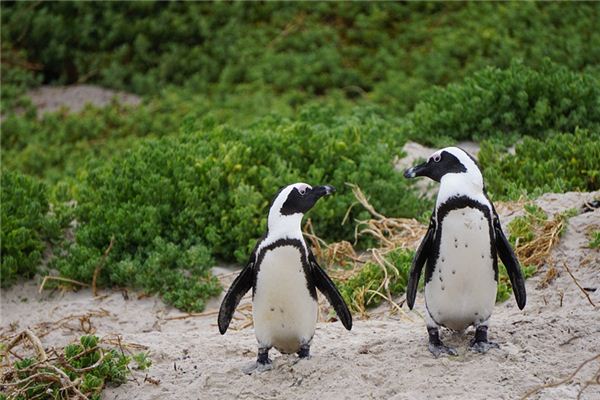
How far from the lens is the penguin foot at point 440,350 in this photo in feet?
15.7

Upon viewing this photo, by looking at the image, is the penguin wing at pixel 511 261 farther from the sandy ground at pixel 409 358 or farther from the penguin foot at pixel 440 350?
the penguin foot at pixel 440 350

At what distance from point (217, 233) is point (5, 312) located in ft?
5.22

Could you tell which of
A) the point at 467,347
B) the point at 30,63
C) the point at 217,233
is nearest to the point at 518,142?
the point at 217,233

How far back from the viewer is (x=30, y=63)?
43.8ft

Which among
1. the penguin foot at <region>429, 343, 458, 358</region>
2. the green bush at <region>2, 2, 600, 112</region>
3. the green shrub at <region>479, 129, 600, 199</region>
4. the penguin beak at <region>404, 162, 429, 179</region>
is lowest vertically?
the green bush at <region>2, 2, 600, 112</region>

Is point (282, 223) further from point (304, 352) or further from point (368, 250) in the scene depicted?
point (368, 250)

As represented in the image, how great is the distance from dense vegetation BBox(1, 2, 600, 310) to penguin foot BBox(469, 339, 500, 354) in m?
1.12

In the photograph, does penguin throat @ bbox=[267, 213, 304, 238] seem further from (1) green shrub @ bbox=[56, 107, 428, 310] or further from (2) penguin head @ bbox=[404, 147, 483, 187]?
(1) green shrub @ bbox=[56, 107, 428, 310]

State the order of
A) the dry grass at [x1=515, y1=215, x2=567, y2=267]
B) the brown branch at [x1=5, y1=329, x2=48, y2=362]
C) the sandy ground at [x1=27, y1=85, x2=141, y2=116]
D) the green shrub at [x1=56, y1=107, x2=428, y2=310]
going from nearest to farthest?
the brown branch at [x1=5, y1=329, x2=48, y2=362], the dry grass at [x1=515, y1=215, x2=567, y2=267], the green shrub at [x1=56, y1=107, x2=428, y2=310], the sandy ground at [x1=27, y1=85, x2=141, y2=116]

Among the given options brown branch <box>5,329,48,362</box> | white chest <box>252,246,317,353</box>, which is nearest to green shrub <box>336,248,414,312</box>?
white chest <box>252,246,317,353</box>

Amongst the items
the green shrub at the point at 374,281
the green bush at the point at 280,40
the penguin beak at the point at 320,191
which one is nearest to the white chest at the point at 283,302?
the penguin beak at the point at 320,191

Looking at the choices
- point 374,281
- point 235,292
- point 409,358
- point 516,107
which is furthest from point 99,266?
point 516,107

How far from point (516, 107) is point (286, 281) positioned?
16.2 feet

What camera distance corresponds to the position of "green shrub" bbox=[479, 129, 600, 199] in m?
7.57
